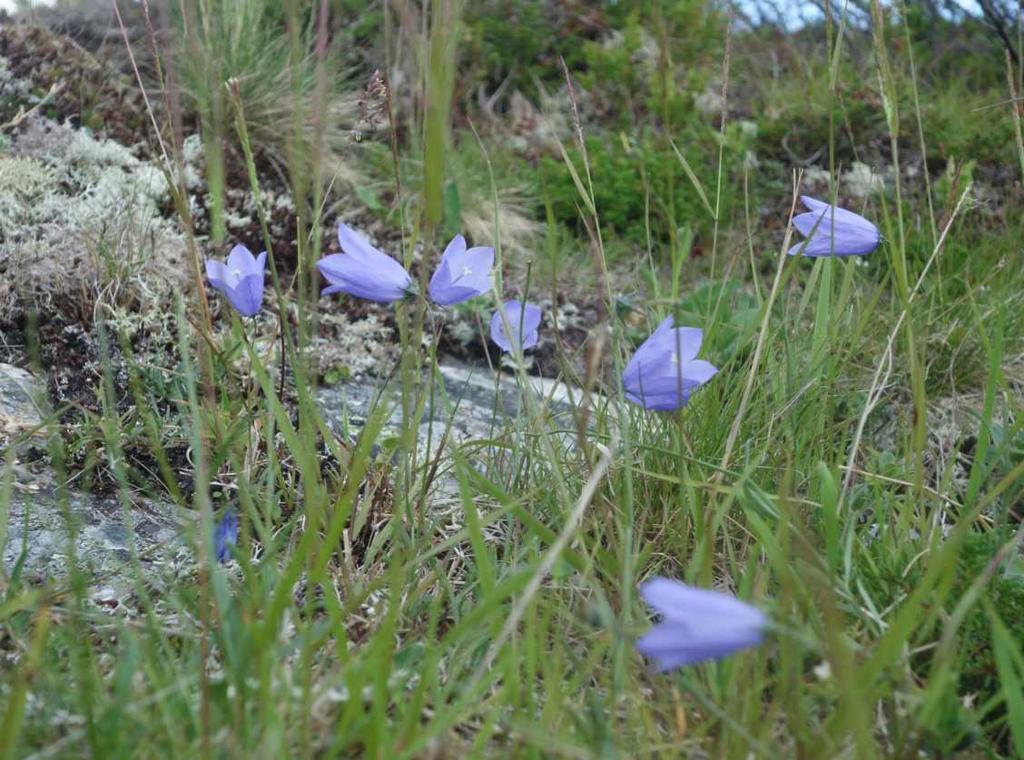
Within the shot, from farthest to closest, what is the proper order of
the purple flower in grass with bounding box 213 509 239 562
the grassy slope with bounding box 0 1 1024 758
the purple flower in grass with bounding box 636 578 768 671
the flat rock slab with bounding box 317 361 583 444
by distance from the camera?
the flat rock slab with bounding box 317 361 583 444 → the purple flower in grass with bounding box 213 509 239 562 → the grassy slope with bounding box 0 1 1024 758 → the purple flower in grass with bounding box 636 578 768 671

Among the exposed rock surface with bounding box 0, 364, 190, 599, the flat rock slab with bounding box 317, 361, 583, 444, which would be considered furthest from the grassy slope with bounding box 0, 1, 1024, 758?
the flat rock slab with bounding box 317, 361, 583, 444

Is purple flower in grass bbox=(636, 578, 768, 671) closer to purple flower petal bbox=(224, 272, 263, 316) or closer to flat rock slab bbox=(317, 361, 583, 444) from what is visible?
purple flower petal bbox=(224, 272, 263, 316)

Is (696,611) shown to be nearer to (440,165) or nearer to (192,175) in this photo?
(440,165)

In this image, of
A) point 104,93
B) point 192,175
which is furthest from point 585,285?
point 104,93

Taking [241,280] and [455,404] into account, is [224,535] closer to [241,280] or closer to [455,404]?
[241,280]

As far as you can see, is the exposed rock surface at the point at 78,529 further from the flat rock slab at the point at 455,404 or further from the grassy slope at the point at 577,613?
the flat rock slab at the point at 455,404

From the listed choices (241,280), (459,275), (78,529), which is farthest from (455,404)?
(78,529)
